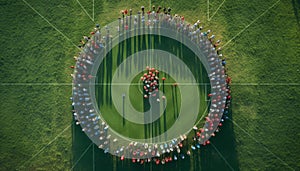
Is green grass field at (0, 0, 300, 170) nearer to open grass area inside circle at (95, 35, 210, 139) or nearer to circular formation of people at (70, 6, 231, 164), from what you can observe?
circular formation of people at (70, 6, 231, 164)

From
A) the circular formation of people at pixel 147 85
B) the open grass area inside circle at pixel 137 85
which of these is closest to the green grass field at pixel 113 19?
the circular formation of people at pixel 147 85

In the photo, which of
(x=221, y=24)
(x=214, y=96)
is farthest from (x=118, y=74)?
(x=221, y=24)

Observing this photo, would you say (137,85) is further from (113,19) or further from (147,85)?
(113,19)

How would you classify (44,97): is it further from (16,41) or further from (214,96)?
(214,96)

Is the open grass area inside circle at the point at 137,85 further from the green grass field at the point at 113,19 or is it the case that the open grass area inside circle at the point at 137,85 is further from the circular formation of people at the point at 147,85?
the green grass field at the point at 113,19

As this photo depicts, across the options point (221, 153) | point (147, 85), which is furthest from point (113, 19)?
point (221, 153)

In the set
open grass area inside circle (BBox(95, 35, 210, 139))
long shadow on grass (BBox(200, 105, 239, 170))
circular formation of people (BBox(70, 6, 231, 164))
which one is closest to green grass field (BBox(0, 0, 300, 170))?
long shadow on grass (BBox(200, 105, 239, 170))

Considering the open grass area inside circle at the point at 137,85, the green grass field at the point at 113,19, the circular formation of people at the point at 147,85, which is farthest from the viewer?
the open grass area inside circle at the point at 137,85
